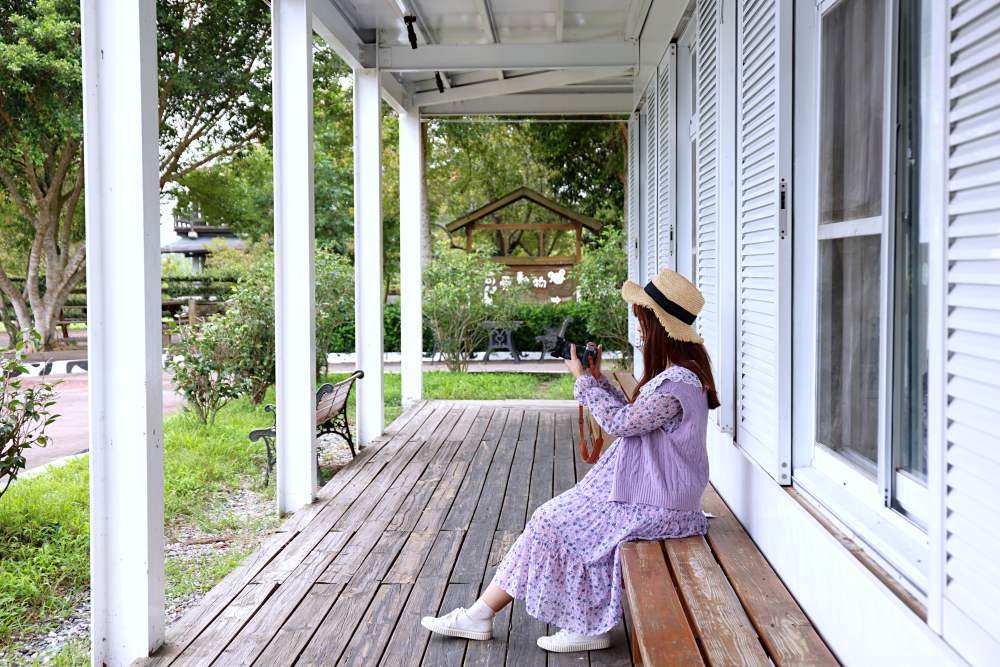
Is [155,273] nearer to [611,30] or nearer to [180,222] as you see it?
[611,30]

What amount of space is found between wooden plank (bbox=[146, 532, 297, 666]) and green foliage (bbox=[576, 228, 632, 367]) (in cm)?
815

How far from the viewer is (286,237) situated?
4.76 m

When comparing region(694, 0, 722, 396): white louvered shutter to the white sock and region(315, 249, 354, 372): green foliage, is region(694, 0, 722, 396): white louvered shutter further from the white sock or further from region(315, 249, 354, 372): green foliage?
region(315, 249, 354, 372): green foliage

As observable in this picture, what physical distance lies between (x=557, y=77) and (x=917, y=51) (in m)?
5.97

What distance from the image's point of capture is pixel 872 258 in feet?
6.95

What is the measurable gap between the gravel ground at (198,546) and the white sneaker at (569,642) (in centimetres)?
173

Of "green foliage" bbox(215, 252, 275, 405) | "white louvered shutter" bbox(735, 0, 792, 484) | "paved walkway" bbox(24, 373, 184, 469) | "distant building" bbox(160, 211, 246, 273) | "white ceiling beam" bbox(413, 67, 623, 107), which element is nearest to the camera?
"white louvered shutter" bbox(735, 0, 792, 484)

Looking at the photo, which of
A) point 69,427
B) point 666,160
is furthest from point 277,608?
point 69,427

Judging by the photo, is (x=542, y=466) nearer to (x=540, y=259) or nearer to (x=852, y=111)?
(x=852, y=111)

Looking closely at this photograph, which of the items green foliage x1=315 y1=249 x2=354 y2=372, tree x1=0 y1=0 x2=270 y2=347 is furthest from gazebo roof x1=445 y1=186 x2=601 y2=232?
green foliage x1=315 y1=249 x2=354 y2=372

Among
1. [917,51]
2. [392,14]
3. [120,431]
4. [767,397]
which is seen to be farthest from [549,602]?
[392,14]

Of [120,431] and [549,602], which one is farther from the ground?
[120,431]

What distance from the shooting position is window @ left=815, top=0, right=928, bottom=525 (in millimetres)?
1886

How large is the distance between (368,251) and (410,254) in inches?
85.2
